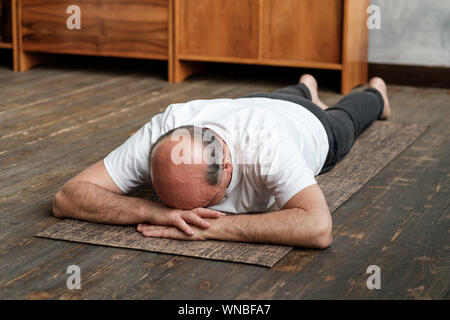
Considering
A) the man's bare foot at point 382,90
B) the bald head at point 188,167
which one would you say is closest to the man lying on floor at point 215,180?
the bald head at point 188,167

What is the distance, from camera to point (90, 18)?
13.6 ft

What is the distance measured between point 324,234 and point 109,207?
0.56m

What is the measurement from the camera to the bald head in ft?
5.12

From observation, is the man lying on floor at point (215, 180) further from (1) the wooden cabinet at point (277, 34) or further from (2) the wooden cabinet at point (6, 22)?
(2) the wooden cabinet at point (6, 22)

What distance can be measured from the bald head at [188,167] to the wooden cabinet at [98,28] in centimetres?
249

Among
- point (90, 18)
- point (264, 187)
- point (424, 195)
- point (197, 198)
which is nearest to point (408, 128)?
point (424, 195)

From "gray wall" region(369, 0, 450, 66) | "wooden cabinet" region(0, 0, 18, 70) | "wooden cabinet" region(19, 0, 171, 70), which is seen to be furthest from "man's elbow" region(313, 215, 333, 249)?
"wooden cabinet" region(0, 0, 18, 70)

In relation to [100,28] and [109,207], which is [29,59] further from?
[109,207]

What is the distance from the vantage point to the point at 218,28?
12.8 feet

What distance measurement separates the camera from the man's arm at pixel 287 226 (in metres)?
1.64
